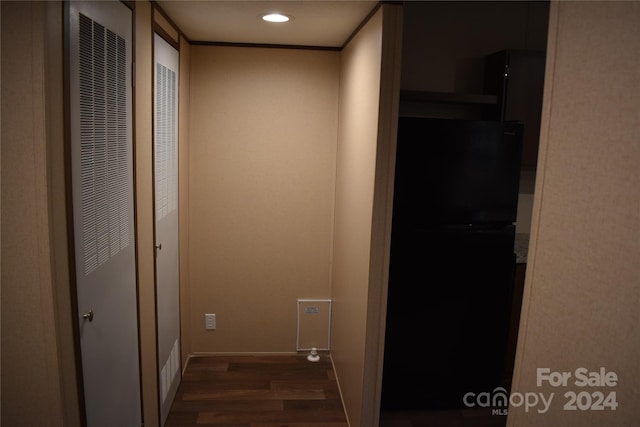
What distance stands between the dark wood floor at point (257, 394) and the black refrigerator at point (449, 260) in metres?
0.46

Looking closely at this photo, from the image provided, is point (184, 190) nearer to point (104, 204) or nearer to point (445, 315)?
point (104, 204)

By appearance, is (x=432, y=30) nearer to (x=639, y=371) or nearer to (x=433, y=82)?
(x=433, y=82)

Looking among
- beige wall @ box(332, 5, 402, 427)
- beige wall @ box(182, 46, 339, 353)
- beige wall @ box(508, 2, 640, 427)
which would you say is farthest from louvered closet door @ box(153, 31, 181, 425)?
beige wall @ box(508, 2, 640, 427)

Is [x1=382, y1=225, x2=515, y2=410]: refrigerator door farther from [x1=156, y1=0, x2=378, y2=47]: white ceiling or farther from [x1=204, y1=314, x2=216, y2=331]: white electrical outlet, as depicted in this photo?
[x1=204, y1=314, x2=216, y2=331]: white electrical outlet

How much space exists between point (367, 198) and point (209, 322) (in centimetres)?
185

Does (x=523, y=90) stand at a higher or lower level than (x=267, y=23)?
lower

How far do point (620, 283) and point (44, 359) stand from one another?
144cm

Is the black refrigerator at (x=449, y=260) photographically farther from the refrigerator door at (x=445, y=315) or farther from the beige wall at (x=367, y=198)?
the beige wall at (x=367, y=198)

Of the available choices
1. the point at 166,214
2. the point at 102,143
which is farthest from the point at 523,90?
the point at 102,143

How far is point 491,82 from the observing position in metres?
3.28

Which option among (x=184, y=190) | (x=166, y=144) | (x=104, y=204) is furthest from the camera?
(x=184, y=190)

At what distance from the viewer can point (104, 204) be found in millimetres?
1693

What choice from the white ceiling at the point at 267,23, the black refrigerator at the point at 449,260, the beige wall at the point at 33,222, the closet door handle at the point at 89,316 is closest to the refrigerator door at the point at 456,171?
the black refrigerator at the point at 449,260

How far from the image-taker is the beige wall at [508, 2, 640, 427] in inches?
33.0
